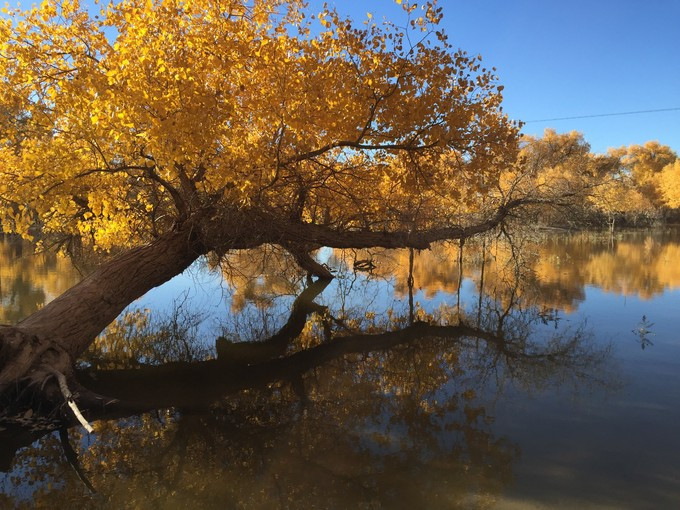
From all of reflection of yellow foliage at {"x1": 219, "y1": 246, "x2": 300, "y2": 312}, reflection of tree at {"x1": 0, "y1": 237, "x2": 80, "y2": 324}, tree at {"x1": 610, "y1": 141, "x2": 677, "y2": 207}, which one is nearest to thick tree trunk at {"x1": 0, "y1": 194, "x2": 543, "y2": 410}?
reflection of yellow foliage at {"x1": 219, "y1": 246, "x2": 300, "y2": 312}

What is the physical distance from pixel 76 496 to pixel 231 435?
1.62 meters

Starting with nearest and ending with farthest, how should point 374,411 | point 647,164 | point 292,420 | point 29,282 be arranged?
point 292,420 < point 374,411 < point 29,282 < point 647,164

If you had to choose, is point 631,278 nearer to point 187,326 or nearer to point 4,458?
point 187,326

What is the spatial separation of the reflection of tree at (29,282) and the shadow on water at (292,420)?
11.6 feet

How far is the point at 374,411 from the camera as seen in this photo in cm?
582

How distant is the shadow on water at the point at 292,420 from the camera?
13.6 feet

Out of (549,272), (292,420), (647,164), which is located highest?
(647,164)

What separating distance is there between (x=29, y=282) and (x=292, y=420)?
14.3 meters

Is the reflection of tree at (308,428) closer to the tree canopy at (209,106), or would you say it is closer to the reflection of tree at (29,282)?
the tree canopy at (209,106)

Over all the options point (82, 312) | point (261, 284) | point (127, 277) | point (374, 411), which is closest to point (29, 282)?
point (261, 284)

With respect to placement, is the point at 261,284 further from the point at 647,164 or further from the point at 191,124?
the point at 647,164

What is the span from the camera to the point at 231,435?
5.24 m

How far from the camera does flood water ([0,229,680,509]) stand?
163 inches

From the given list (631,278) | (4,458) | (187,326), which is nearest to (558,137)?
(631,278)
